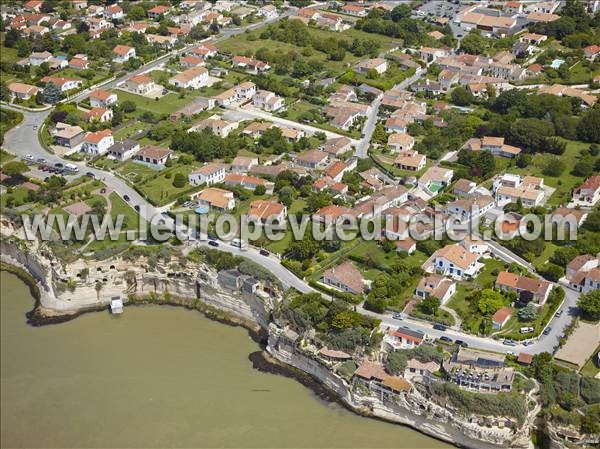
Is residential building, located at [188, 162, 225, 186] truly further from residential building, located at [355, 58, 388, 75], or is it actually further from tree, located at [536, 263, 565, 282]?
A: residential building, located at [355, 58, 388, 75]

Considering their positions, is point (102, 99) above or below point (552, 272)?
below

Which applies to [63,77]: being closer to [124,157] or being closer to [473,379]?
[124,157]

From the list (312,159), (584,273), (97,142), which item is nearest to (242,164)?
(312,159)

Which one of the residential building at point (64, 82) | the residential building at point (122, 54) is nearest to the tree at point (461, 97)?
the residential building at point (122, 54)

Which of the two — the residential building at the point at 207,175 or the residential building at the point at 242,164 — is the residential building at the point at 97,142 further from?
the residential building at the point at 242,164

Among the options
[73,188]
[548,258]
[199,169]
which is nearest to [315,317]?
[548,258]

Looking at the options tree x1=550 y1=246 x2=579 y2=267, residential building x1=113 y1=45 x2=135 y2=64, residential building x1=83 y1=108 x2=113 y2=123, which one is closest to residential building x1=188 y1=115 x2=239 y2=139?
residential building x1=83 y1=108 x2=113 y2=123

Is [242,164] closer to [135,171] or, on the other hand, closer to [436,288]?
[135,171]
